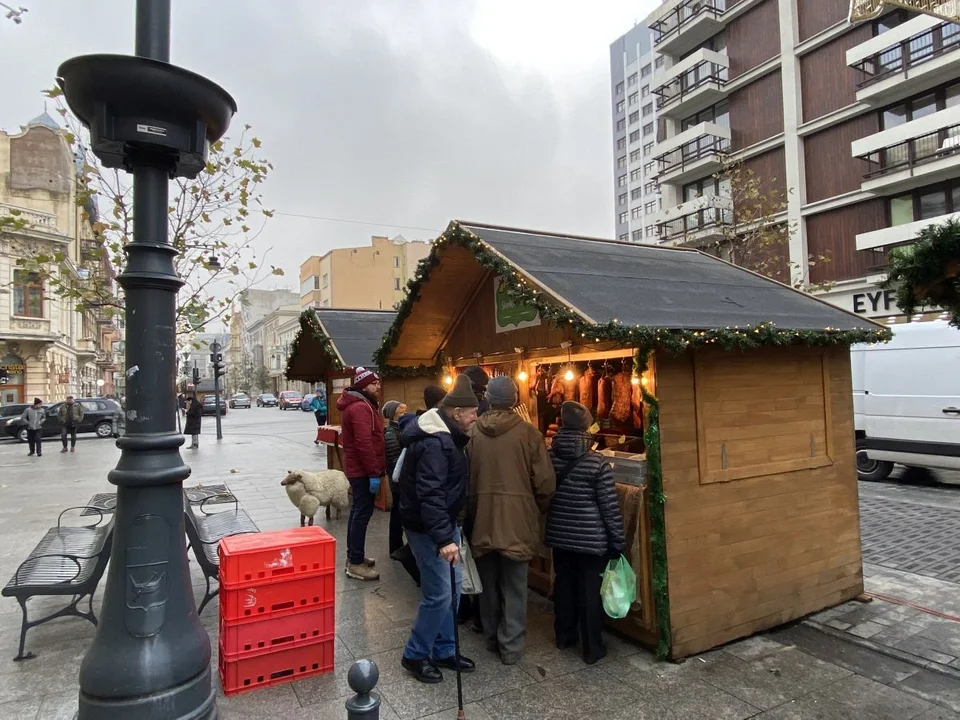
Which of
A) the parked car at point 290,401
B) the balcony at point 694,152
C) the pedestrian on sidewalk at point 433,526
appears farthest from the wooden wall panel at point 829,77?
the parked car at point 290,401

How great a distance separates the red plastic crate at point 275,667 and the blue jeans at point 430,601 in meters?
0.55

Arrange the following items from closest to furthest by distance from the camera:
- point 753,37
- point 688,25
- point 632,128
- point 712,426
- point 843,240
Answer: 1. point 712,426
2. point 843,240
3. point 753,37
4. point 688,25
5. point 632,128

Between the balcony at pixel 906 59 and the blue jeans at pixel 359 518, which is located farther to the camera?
the balcony at pixel 906 59

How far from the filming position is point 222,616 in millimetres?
3740

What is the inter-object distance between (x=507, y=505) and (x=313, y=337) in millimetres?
7317

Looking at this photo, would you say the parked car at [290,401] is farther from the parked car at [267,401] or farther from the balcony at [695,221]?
the balcony at [695,221]

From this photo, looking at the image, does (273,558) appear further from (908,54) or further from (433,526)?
(908,54)

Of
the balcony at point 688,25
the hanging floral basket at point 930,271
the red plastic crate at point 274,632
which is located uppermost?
the balcony at point 688,25

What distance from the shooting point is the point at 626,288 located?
4.85 m

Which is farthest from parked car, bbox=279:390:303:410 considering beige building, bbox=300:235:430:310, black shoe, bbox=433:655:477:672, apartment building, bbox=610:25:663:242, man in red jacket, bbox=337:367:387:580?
black shoe, bbox=433:655:477:672

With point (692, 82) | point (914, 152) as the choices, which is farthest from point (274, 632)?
point (692, 82)

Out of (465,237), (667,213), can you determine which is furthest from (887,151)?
(465,237)

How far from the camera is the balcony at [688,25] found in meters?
29.8

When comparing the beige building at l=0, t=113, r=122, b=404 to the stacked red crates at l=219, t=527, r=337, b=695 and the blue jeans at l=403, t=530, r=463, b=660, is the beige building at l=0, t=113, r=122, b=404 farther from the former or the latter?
the blue jeans at l=403, t=530, r=463, b=660
